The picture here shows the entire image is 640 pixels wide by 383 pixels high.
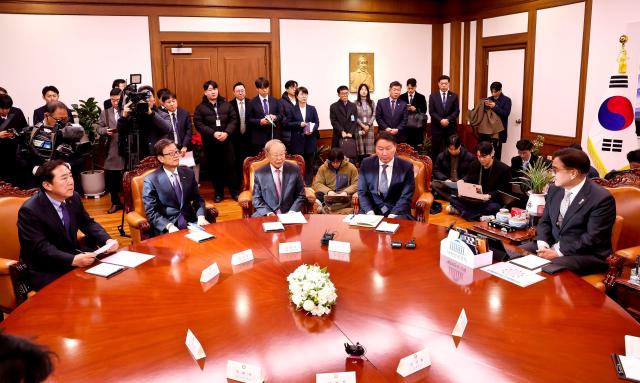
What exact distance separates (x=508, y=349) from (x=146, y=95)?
4304mm

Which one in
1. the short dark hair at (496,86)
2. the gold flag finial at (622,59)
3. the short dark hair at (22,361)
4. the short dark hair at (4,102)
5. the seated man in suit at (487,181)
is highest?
the gold flag finial at (622,59)

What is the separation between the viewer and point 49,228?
299 centimetres

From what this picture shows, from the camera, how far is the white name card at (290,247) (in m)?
2.84

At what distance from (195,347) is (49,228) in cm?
169

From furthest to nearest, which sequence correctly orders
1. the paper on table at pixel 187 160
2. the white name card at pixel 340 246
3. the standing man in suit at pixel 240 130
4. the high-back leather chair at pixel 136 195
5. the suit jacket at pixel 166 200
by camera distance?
the standing man in suit at pixel 240 130 < the paper on table at pixel 187 160 < the high-back leather chair at pixel 136 195 < the suit jacket at pixel 166 200 < the white name card at pixel 340 246

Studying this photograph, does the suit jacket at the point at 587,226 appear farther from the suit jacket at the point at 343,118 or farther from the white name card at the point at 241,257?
the suit jacket at the point at 343,118

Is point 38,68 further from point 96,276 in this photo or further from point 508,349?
point 508,349

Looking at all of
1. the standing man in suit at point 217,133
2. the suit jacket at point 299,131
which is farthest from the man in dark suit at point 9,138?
the suit jacket at point 299,131

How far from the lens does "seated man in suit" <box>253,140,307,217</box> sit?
165 inches

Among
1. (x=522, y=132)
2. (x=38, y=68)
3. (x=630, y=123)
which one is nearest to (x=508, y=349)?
(x=630, y=123)

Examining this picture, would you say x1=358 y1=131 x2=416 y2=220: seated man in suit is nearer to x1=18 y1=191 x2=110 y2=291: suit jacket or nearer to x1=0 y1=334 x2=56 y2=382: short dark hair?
x1=18 y1=191 x2=110 y2=291: suit jacket

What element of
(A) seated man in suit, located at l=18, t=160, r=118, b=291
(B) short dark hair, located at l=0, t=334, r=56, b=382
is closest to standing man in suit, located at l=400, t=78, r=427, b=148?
(A) seated man in suit, located at l=18, t=160, r=118, b=291

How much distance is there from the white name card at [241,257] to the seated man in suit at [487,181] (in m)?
3.45

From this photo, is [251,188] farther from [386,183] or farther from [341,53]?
[341,53]
